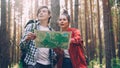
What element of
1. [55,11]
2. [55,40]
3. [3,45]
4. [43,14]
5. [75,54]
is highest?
[55,11]

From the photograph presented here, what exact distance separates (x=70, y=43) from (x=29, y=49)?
24.9 inches

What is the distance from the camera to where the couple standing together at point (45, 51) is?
4371 mm

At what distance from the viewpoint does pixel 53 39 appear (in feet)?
14.9

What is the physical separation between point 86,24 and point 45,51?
23558 millimetres

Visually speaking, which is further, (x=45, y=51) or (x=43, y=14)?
(x=43, y=14)

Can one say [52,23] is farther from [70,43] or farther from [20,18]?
[20,18]

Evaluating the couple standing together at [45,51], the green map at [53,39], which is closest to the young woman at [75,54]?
the couple standing together at [45,51]

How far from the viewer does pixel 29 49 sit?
4.43 meters

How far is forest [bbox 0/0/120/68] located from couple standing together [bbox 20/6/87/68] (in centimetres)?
66

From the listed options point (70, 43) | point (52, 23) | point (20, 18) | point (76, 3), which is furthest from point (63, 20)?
point (20, 18)

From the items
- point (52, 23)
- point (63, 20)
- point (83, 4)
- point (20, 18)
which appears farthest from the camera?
point (20, 18)

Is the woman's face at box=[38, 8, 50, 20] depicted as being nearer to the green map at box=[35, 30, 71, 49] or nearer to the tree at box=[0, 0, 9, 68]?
the green map at box=[35, 30, 71, 49]

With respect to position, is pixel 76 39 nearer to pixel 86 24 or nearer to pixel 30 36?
pixel 30 36

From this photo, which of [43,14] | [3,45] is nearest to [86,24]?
[3,45]
